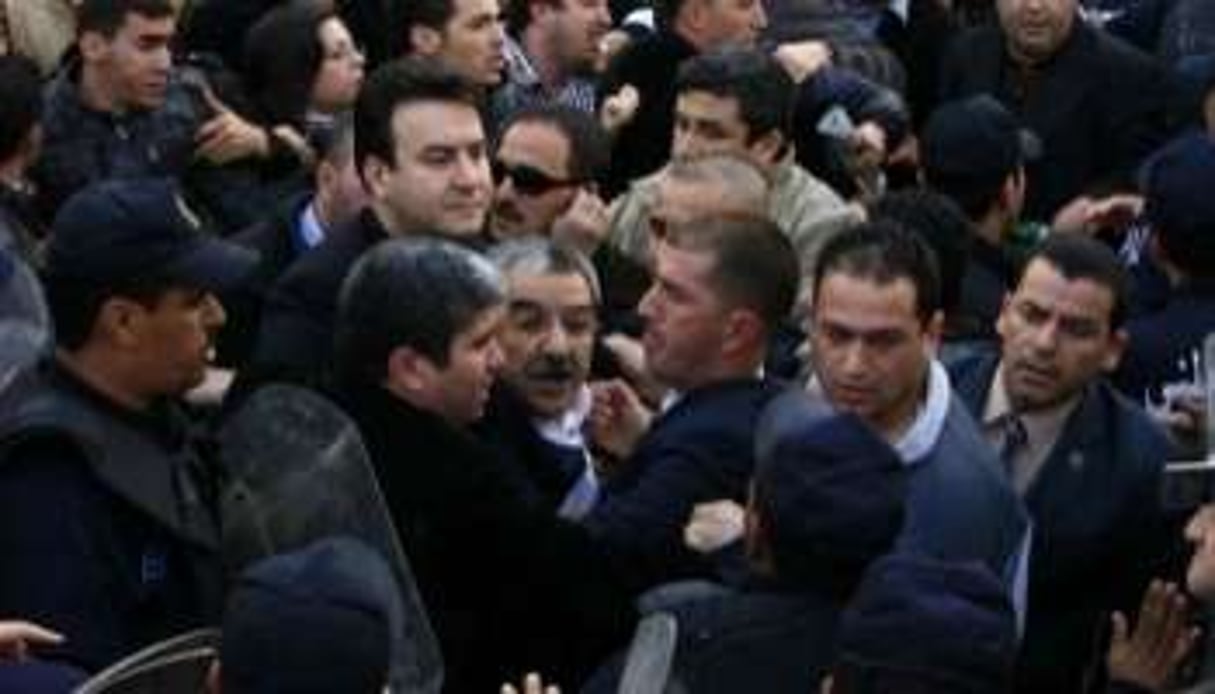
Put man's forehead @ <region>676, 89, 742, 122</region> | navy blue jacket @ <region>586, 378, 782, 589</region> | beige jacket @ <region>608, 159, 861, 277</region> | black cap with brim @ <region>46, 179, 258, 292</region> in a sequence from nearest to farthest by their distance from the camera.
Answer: black cap with brim @ <region>46, 179, 258, 292</region> < navy blue jacket @ <region>586, 378, 782, 589</region> < beige jacket @ <region>608, 159, 861, 277</region> < man's forehead @ <region>676, 89, 742, 122</region>

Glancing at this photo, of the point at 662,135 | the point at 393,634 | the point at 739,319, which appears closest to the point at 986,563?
the point at 739,319

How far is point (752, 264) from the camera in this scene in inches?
221

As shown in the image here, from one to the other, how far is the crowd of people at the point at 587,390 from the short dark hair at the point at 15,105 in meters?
0.01

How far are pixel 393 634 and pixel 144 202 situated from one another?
1.07 meters

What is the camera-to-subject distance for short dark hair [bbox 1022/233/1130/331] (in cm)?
572

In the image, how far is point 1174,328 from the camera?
6145 mm

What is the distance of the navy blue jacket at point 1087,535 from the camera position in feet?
17.9

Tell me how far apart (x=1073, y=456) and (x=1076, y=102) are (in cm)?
373

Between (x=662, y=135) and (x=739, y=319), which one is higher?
(x=739, y=319)

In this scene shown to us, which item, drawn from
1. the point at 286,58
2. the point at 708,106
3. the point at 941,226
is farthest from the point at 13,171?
the point at 941,226

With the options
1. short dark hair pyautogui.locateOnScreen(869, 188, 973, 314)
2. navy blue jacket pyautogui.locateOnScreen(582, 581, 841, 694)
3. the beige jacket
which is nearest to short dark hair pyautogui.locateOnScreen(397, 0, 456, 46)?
the beige jacket

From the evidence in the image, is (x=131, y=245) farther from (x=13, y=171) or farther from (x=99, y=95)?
(x=99, y=95)

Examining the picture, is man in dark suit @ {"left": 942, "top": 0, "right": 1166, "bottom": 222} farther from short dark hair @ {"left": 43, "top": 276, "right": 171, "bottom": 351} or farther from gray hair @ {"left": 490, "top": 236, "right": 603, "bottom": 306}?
short dark hair @ {"left": 43, "top": 276, "right": 171, "bottom": 351}

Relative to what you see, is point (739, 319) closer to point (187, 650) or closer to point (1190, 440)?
point (1190, 440)
